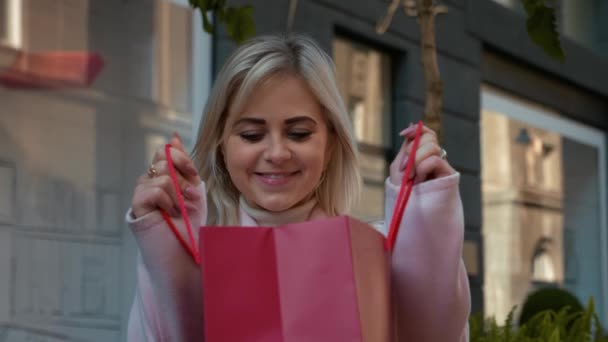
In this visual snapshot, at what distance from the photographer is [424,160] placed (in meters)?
1.66

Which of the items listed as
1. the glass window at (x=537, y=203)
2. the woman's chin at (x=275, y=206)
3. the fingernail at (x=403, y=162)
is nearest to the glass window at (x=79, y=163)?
the woman's chin at (x=275, y=206)

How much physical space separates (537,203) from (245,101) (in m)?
9.22

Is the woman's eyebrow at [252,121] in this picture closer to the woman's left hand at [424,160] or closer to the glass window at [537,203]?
the woman's left hand at [424,160]

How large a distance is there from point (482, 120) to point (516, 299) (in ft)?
5.76

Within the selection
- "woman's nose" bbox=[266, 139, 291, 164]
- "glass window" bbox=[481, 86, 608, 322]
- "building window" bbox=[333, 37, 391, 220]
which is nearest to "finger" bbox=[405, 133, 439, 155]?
"woman's nose" bbox=[266, 139, 291, 164]

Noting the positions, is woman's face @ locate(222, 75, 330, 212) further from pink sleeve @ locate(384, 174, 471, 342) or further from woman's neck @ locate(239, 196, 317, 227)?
pink sleeve @ locate(384, 174, 471, 342)

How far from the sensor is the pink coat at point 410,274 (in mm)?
1653

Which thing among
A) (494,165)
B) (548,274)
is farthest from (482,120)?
(548,274)

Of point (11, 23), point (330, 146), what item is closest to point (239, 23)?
point (330, 146)

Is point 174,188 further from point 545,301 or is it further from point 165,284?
point 545,301

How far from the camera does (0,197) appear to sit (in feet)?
15.8

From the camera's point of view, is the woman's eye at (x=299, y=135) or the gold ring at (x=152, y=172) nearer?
the gold ring at (x=152, y=172)

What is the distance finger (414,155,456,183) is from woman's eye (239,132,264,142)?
1.11 ft

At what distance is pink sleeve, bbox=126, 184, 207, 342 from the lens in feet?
5.44
